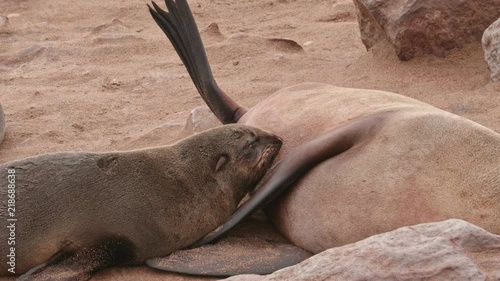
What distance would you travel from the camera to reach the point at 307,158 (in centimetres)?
405

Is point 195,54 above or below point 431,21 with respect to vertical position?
above

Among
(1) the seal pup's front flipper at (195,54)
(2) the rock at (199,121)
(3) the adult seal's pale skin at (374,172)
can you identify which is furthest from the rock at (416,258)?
(2) the rock at (199,121)

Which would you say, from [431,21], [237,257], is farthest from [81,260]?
[431,21]

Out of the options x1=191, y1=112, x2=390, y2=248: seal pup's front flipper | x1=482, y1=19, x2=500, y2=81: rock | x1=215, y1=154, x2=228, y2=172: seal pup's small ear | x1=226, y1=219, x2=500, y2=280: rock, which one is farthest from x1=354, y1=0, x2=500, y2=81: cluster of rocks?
x1=226, y1=219, x2=500, y2=280: rock

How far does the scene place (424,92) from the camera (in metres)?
5.84

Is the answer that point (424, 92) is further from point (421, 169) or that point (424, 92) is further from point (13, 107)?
point (13, 107)

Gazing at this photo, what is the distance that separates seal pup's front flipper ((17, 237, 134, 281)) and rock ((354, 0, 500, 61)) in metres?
3.03

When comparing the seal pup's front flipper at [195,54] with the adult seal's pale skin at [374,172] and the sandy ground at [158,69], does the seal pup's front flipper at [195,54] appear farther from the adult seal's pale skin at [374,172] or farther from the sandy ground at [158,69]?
the adult seal's pale skin at [374,172]

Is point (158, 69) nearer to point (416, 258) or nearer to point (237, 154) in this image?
point (237, 154)

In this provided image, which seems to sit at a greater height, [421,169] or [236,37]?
[421,169]

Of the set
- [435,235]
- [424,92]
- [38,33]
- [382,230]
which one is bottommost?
[38,33]

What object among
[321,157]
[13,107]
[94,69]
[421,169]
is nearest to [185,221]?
[321,157]

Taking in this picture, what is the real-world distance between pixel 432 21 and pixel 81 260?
10.8 ft

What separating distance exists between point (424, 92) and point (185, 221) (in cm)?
241
